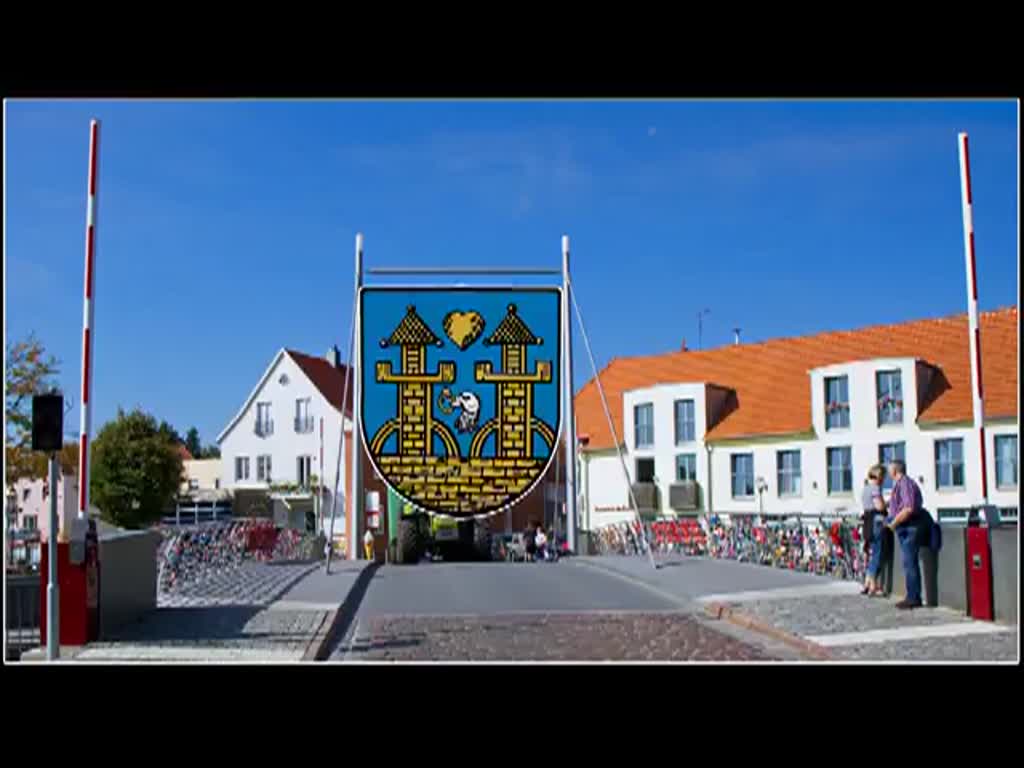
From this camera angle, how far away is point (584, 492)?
3397 centimetres

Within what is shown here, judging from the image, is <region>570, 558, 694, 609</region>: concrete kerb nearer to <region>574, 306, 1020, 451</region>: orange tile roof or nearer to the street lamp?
<region>574, 306, 1020, 451</region>: orange tile roof

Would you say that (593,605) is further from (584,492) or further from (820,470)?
(584,492)

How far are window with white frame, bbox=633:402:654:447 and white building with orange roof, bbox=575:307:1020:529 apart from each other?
0.13ft

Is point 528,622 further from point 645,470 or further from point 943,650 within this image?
point 645,470

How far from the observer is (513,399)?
37.0ft

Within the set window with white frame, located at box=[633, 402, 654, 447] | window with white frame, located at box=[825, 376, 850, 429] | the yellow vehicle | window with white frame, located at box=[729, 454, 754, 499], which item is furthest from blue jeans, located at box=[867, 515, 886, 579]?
window with white frame, located at box=[633, 402, 654, 447]

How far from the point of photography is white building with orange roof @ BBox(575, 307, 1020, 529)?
66.6 feet

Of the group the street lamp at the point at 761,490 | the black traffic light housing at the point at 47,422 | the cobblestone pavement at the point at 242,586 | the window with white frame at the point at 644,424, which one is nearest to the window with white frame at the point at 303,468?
the cobblestone pavement at the point at 242,586

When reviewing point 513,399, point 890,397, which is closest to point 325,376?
point 513,399

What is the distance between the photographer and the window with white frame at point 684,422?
96.4 feet

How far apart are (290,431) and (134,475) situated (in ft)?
14.1
